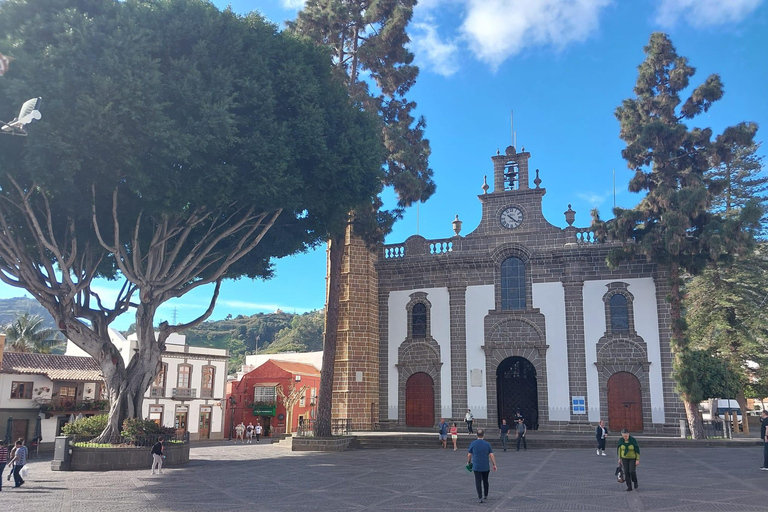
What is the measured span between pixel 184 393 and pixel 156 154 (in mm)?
24279

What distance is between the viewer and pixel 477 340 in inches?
1183

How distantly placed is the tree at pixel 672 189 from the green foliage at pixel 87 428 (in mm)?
20510

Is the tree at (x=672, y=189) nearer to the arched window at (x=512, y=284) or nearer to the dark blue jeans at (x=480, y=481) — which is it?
the arched window at (x=512, y=284)

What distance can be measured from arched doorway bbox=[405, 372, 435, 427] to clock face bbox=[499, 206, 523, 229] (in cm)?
838

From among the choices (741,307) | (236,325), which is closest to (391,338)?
(741,307)

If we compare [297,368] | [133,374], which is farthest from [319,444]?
[297,368]

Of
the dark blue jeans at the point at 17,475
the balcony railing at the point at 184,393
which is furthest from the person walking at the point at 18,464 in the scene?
the balcony railing at the point at 184,393

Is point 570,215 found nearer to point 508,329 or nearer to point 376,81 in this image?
point 508,329

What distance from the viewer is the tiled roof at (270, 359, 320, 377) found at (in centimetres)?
4518

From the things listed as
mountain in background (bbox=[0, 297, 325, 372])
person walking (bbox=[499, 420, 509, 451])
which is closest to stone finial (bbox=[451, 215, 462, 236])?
person walking (bbox=[499, 420, 509, 451])

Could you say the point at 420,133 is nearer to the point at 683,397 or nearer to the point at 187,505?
the point at 683,397

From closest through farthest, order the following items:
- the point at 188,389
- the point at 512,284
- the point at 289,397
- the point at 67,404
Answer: the point at 512,284, the point at 67,404, the point at 188,389, the point at 289,397

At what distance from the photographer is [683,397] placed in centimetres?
2478

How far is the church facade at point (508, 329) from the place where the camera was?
27.8 m
